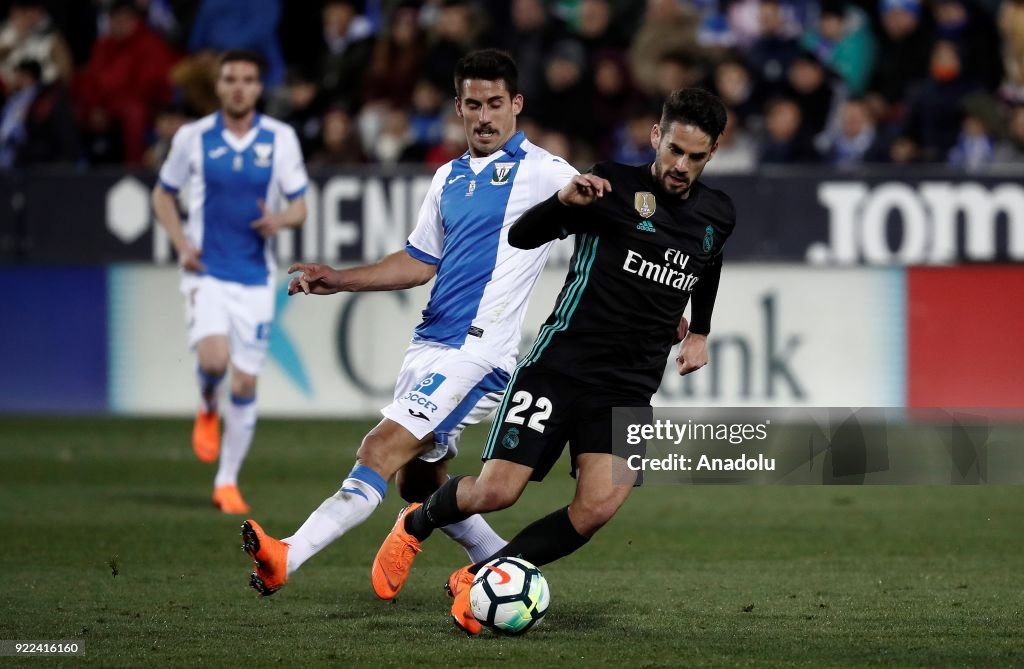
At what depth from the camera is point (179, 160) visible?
9469mm

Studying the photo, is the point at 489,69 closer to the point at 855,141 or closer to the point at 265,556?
the point at 265,556

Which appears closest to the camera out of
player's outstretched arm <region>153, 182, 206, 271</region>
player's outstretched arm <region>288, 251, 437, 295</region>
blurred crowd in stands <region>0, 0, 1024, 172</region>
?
player's outstretched arm <region>288, 251, 437, 295</region>

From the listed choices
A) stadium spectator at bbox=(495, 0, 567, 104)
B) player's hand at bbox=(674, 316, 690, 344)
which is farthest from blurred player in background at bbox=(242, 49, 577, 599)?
stadium spectator at bbox=(495, 0, 567, 104)

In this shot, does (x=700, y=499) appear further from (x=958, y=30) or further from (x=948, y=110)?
(x=958, y=30)

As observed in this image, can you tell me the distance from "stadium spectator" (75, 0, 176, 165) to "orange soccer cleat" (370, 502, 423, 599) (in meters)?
9.62

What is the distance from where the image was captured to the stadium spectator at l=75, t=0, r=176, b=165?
15156 millimetres

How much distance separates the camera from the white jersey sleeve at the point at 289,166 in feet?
31.0

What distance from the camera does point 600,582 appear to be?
6922 mm

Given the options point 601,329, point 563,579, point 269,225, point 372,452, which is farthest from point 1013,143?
point 372,452

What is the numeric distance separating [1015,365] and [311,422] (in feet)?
18.0

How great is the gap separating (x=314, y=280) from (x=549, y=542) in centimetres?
127

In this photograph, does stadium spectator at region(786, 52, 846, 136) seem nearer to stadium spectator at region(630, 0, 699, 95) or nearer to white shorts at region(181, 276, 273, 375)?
stadium spectator at region(630, 0, 699, 95)

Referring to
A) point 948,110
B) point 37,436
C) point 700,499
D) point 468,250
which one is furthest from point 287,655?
point 948,110

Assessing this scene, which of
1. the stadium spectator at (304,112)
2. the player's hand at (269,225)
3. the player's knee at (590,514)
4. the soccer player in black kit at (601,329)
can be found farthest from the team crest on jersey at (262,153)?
the stadium spectator at (304,112)
